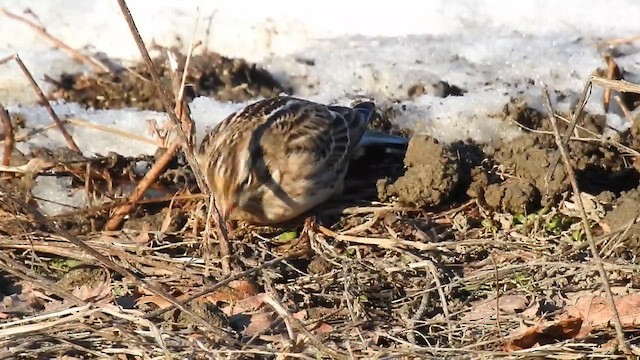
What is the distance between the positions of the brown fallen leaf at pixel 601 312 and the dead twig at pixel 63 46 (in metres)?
3.65

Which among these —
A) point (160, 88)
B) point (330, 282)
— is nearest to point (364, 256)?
point (330, 282)

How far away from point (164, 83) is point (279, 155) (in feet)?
4.65

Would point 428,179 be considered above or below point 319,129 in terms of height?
below

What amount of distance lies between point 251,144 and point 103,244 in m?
0.91

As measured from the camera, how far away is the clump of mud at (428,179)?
18.2 feet

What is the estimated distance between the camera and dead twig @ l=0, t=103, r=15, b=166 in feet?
19.1

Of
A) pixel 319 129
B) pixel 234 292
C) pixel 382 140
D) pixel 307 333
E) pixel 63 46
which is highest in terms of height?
pixel 63 46

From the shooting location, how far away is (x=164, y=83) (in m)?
6.80

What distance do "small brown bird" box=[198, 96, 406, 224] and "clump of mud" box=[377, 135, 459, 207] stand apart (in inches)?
15.2

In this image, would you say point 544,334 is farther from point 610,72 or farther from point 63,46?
point 63,46

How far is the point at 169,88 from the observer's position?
22.1ft

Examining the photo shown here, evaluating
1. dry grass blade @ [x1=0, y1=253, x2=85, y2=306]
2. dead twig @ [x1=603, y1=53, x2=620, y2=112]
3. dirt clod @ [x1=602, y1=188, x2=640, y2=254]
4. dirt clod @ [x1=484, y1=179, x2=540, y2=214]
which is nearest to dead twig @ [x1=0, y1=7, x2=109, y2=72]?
dry grass blade @ [x1=0, y1=253, x2=85, y2=306]

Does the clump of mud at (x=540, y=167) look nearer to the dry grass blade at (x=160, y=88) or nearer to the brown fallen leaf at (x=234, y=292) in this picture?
the brown fallen leaf at (x=234, y=292)

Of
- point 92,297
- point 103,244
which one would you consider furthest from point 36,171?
point 92,297
